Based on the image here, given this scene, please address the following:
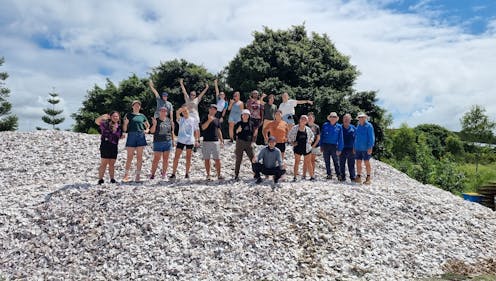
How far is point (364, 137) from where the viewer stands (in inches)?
540

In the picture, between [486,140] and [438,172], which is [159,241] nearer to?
[438,172]

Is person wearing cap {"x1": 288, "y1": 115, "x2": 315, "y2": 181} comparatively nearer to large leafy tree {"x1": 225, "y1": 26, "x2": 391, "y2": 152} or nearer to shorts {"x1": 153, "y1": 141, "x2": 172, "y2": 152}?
shorts {"x1": 153, "y1": 141, "x2": 172, "y2": 152}

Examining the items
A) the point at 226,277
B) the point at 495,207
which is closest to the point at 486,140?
the point at 495,207

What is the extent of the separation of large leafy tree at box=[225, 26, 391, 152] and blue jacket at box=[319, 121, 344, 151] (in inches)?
450

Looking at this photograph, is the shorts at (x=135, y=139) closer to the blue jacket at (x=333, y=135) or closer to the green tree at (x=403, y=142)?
the blue jacket at (x=333, y=135)

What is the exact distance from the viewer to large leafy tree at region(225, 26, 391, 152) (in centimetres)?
2591

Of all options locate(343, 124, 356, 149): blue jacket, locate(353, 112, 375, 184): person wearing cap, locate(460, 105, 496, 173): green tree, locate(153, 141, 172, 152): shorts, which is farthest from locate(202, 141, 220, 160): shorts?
locate(460, 105, 496, 173): green tree

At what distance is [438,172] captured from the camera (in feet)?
81.4

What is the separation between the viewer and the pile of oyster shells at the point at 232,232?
8.82 metres

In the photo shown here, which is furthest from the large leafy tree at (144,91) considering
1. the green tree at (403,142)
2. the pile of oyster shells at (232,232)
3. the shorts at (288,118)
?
the green tree at (403,142)

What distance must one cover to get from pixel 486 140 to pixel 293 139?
35.8 metres

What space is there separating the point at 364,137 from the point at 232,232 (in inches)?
237

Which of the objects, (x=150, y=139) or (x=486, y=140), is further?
(x=486, y=140)

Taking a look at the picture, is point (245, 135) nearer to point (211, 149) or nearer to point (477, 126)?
point (211, 149)
